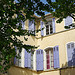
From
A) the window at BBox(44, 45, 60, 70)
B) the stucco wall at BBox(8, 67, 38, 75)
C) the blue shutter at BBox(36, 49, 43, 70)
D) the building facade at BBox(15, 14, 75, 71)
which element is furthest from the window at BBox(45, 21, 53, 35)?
the stucco wall at BBox(8, 67, 38, 75)

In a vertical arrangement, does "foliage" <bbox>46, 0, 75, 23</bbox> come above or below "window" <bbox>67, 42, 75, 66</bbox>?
above

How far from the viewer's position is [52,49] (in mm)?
16766

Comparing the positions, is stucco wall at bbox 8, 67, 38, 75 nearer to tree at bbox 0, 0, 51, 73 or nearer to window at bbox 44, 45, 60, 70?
window at bbox 44, 45, 60, 70

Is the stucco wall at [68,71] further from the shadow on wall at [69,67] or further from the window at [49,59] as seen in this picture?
the window at [49,59]

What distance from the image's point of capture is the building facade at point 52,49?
604 inches

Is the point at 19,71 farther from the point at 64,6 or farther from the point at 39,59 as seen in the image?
the point at 64,6

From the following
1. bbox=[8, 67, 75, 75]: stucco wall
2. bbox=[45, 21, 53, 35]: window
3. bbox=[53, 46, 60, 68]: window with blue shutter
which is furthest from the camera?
bbox=[45, 21, 53, 35]: window

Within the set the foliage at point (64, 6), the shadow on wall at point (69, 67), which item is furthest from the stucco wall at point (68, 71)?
the foliage at point (64, 6)

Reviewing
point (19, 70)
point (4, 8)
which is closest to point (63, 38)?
point (19, 70)

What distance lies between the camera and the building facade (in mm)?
15336

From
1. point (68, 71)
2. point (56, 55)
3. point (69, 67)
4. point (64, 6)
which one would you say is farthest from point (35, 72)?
point (64, 6)

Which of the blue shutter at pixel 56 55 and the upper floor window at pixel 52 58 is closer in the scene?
the blue shutter at pixel 56 55

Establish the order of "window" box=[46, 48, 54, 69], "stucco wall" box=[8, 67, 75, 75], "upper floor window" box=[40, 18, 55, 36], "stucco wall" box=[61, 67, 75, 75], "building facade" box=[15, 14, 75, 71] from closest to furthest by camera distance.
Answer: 1. "stucco wall" box=[8, 67, 75, 75]
2. "stucco wall" box=[61, 67, 75, 75]
3. "building facade" box=[15, 14, 75, 71]
4. "window" box=[46, 48, 54, 69]
5. "upper floor window" box=[40, 18, 55, 36]

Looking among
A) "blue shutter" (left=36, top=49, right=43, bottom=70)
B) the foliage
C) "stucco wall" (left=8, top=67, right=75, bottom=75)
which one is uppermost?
the foliage
